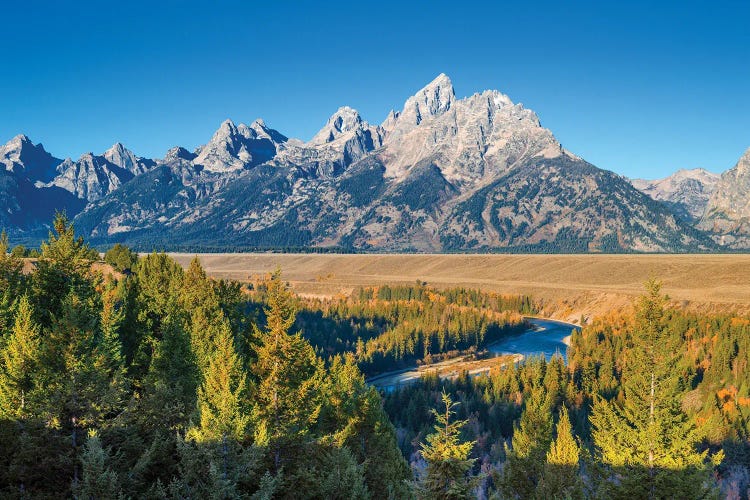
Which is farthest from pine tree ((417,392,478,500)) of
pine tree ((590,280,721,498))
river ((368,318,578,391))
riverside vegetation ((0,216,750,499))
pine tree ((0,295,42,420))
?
river ((368,318,578,391))

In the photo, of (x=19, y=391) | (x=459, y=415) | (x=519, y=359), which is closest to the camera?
(x=19, y=391)

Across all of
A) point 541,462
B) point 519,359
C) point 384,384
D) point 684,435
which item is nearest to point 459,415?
point 384,384

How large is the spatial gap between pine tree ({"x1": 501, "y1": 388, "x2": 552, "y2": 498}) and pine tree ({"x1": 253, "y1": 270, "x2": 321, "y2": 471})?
86.6ft

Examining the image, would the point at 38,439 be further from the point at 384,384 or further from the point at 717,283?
the point at 717,283

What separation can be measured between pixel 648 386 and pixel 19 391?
30549 mm

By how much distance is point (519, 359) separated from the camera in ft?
432

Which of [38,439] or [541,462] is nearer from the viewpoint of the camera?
[38,439]

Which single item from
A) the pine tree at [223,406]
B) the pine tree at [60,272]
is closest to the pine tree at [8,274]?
the pine tree at [60,272]

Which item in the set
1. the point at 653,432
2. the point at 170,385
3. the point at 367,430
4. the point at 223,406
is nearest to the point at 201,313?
the point at 170,385

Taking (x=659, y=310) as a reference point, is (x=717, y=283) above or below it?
below

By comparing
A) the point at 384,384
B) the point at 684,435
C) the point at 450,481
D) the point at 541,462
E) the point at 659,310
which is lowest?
the point at 384,384

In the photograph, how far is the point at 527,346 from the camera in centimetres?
14788

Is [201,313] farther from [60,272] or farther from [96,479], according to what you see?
[96,479]

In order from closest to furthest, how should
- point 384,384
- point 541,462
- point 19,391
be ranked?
point 19,391 → point 541,462 → point 384,384
